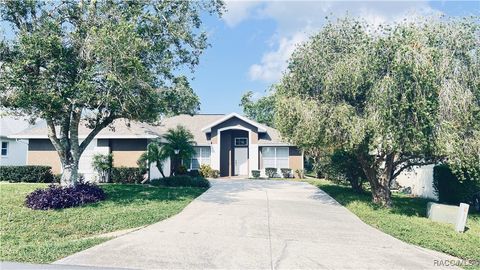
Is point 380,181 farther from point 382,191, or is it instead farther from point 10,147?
point 10,147

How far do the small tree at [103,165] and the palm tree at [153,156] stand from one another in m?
1.84

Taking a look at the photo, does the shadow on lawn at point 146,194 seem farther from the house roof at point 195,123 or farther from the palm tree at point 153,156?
the house roof at point 195,123

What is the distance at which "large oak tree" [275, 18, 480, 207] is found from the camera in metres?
11.8

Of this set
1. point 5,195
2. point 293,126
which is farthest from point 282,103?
point 5,195

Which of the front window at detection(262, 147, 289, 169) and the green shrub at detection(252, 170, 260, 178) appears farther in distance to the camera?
the front window at detection(262, 147, 289, 169)

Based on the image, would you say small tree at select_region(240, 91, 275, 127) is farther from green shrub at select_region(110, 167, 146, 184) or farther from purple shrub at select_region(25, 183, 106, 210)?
purple shrub at select_region(25, 183, 106, 210)

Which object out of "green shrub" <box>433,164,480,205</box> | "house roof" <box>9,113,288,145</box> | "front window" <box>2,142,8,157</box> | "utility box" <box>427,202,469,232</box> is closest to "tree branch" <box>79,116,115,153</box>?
"house roof" <box>9,113,288,145</box>

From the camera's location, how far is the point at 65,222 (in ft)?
35.7

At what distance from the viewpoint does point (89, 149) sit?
2289 cm

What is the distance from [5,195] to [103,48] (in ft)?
24.3

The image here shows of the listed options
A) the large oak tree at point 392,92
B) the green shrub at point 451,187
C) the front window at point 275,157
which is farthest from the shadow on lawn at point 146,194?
the front window at point 275,157

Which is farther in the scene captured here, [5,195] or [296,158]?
[296,158]

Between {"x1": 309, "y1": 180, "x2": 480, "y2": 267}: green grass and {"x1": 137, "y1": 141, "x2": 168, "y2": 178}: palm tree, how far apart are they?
10.1 metres

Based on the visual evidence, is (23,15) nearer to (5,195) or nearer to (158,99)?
(158,99)
